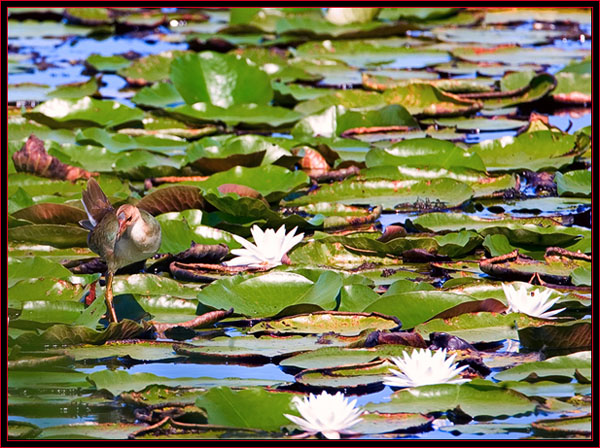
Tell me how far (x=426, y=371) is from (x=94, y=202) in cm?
159

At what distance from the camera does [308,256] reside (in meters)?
3.93

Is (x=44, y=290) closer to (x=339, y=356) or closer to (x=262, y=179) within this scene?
(x=339, y=356)

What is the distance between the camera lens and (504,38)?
30.0 feet

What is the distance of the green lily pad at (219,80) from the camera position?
21.1 feet

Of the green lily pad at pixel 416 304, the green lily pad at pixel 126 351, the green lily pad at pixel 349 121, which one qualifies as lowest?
the green lily pad at pixel 126 351

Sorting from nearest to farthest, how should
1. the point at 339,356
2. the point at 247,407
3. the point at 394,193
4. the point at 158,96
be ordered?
1. the point at 247,407
2. the point at 339,356
3. the point at 394,193
4. the point at 158,96

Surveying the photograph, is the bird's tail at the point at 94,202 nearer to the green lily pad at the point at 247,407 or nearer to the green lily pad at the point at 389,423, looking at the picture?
the green lily pad at the point at 247,407

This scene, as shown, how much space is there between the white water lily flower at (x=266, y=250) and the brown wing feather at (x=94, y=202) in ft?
1.79

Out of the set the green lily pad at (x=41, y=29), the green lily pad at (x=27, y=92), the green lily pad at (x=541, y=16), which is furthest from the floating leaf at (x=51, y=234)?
the green lily pad at (x=541, y=16)

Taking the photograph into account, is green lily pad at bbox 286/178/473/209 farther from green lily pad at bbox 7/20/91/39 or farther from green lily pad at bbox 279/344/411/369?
green lily pad at bbox 7/20/91/39

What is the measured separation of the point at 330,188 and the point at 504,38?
502 cm

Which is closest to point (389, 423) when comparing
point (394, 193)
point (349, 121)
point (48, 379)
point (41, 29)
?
point (48, 379)

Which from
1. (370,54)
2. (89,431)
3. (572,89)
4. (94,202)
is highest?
(370,54)

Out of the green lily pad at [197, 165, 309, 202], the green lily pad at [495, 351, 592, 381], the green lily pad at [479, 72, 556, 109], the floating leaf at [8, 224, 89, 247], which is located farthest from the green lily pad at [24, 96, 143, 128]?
the green lily pad at [495, 351, 592, 381]
